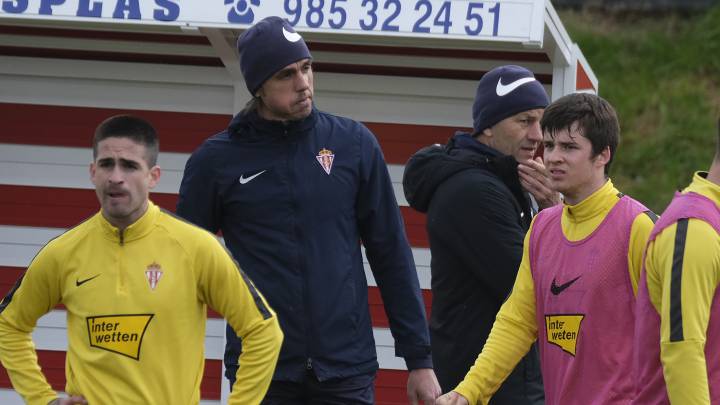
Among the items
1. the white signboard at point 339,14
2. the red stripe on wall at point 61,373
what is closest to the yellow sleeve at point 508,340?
the white signboard at point 339,14

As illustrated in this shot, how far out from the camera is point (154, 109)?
7.47 meters

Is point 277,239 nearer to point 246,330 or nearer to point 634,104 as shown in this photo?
point 246,330

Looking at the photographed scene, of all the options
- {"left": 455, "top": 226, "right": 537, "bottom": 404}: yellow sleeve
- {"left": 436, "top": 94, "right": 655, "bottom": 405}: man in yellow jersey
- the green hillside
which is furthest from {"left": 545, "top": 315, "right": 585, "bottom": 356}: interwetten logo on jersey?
the green hillside

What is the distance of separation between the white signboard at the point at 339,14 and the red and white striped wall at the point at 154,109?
0.95m

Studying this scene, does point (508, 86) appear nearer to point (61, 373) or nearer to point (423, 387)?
point (423, 387)

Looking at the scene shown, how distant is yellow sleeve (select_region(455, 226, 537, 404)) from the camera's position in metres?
4.67

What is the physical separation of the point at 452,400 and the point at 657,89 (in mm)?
9488

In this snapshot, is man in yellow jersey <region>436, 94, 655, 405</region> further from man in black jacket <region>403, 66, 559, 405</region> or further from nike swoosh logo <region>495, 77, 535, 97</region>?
nike swoosh logo <region>495, 77, 535, 97</region>

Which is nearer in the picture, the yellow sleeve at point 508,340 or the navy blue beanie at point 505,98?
Result: the yellow sleeve at point 508,340

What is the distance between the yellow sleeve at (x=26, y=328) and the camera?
448 cm

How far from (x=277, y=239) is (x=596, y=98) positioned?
1086 mm

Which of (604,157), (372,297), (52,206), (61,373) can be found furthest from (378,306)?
(604,157)

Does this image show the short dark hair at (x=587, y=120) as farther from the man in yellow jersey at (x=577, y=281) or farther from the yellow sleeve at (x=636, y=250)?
the yellow sleeve at (x=636, y=250)

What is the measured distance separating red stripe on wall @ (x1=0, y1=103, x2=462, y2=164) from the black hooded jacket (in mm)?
2144
